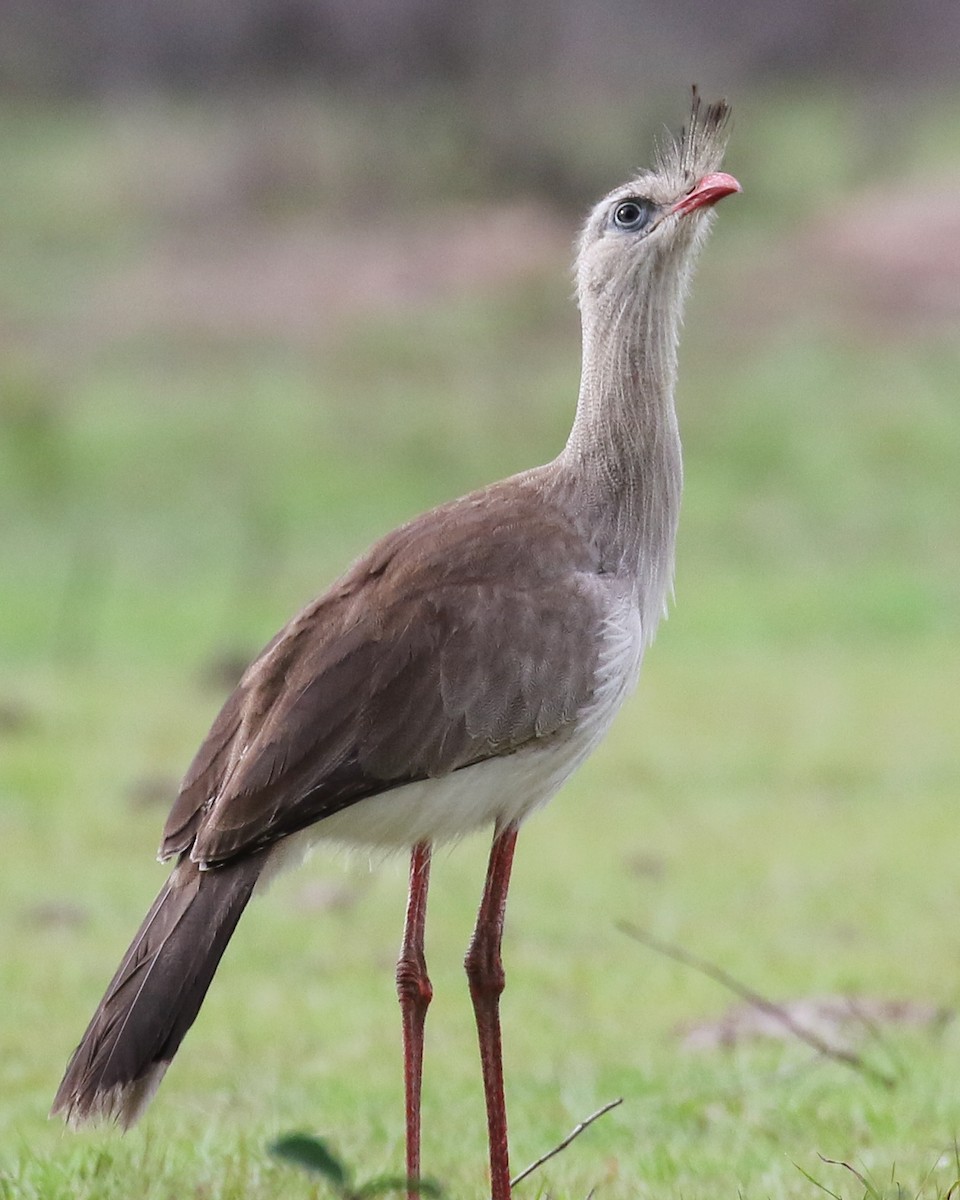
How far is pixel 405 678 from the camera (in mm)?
3070

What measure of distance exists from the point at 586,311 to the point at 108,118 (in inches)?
771

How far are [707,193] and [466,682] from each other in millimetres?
895

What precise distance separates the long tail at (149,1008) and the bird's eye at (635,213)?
1.29 m

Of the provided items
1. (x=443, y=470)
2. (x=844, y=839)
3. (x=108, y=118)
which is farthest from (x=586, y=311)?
(x=108, y=118)

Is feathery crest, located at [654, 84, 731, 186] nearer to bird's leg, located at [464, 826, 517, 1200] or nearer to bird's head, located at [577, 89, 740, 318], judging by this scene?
bird's head, located at [577, 89, 740, 318]

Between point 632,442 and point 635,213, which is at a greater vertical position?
→ point 635,213

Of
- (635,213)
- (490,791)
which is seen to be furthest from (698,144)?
(490,791)

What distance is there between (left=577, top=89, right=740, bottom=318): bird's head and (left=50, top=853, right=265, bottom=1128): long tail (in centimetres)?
120

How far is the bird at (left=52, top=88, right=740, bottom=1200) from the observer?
9.57 ft

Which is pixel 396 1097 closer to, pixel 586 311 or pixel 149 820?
pixel 586 311

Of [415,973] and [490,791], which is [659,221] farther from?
[415,973]

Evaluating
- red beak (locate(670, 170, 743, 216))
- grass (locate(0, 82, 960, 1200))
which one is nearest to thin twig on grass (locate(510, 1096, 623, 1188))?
grass (locate(0, 82, 960, 1200))

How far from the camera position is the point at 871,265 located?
17.1 meters

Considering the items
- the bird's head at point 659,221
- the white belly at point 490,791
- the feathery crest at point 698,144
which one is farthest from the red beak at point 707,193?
the white belly at point 490,791
